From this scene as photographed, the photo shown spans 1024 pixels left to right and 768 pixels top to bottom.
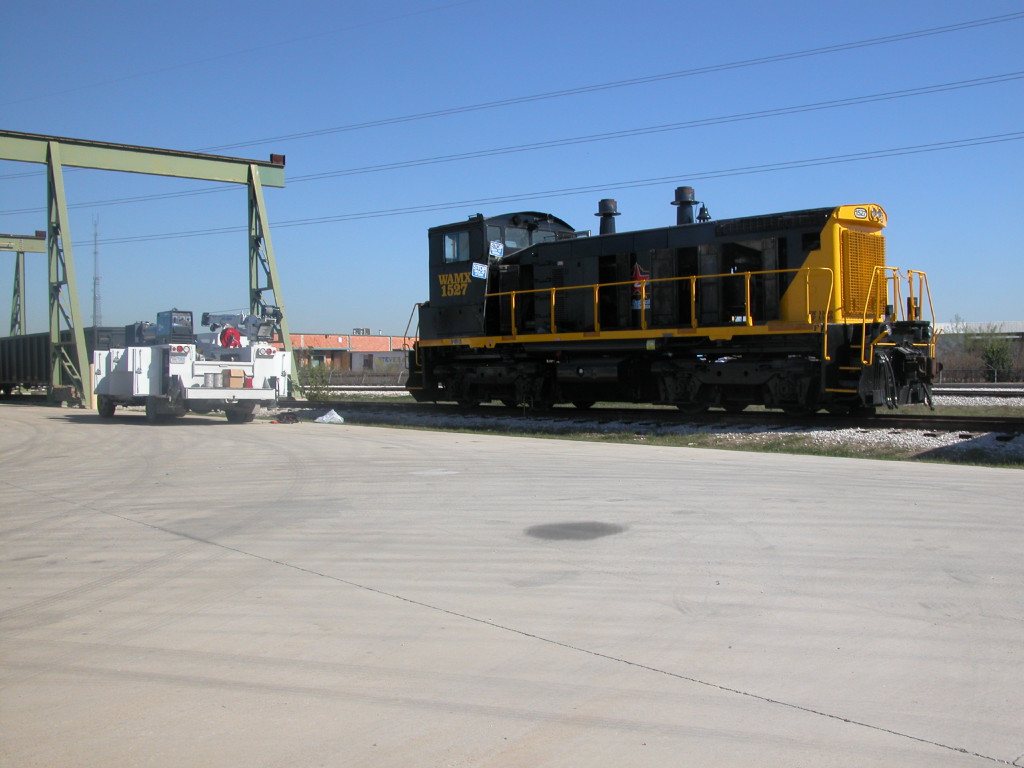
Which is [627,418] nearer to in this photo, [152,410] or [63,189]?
[152,410]

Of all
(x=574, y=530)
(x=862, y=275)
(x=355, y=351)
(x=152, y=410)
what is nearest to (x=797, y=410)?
(x=862, y=275)

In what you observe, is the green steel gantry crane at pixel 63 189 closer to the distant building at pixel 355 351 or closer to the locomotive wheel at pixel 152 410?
the locomotive wheel at pixel 152 410

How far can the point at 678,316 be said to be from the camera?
1555 cm

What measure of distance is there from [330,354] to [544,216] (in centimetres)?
5339

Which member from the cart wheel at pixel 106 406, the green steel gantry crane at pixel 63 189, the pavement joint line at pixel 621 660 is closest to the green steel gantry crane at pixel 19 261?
the green steel gantry crane at pixel 63 189

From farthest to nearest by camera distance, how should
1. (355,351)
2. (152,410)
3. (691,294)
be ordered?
(355,351)
(152,410)
(691,294)

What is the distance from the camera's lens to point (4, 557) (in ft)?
19.6

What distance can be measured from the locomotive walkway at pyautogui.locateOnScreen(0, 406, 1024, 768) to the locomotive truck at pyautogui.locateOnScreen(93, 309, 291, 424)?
9.07 m

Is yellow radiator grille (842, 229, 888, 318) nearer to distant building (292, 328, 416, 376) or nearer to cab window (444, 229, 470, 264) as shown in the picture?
cab window (444, 229, 470, 264)

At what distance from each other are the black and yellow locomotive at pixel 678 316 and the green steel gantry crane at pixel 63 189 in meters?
11.6

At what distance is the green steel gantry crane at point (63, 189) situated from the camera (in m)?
26.7

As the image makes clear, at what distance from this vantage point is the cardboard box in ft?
57.7

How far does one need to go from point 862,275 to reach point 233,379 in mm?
12270

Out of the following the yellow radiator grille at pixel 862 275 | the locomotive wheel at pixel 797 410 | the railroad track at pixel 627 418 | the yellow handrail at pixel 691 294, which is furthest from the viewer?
the locomotive wheel at pixel 797 410
